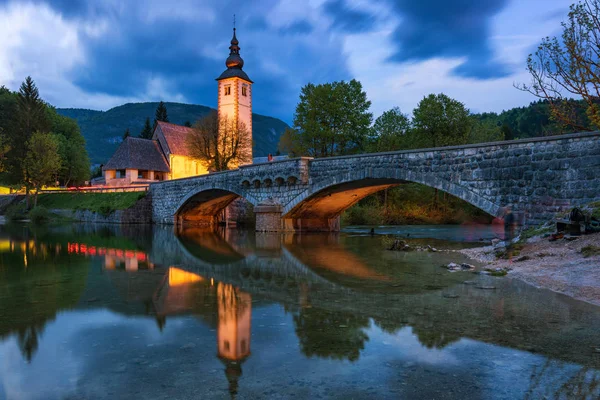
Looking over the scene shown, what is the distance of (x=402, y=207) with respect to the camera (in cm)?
4162

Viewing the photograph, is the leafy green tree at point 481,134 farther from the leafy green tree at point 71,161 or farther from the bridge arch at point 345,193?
the leafy green tree at point 71,161

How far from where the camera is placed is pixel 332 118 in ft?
139

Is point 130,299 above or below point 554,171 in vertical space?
below

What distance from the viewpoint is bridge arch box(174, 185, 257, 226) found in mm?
34688

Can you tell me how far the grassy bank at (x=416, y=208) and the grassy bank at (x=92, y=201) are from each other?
67.9 ft

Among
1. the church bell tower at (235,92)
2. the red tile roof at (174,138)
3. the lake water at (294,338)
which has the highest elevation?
the church bell tower at (235,92)

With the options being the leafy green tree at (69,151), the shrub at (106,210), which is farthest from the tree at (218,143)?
the leafy green tree at (69,151)

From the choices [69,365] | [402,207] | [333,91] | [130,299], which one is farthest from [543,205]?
[333,91]

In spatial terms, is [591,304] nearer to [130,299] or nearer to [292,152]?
[130,299]

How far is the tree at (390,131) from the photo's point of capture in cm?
4312

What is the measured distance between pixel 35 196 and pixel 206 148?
1974cm

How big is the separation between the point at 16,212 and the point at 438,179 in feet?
144

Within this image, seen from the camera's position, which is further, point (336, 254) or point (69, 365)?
point (336, 254)

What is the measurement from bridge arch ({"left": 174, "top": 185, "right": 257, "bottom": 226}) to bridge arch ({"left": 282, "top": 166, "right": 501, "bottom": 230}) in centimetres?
657
